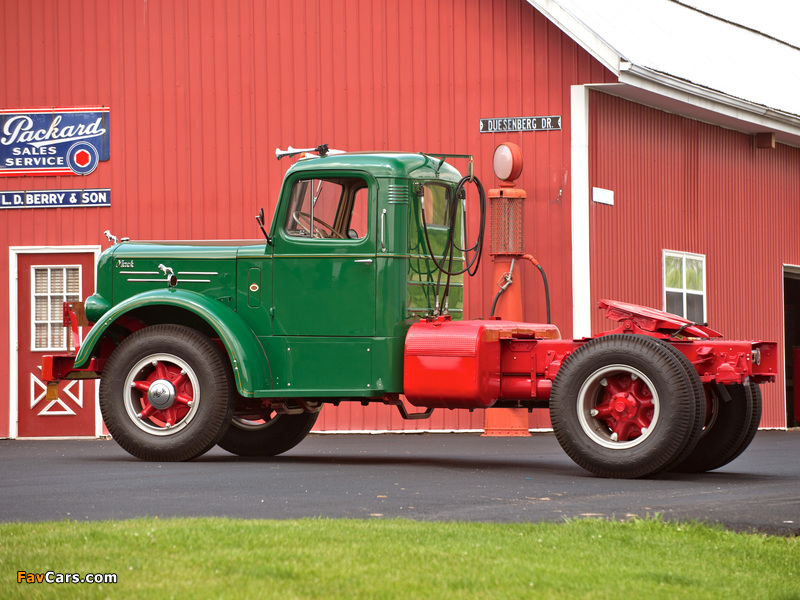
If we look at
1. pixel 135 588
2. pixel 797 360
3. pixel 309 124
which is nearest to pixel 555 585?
pixel 135 588

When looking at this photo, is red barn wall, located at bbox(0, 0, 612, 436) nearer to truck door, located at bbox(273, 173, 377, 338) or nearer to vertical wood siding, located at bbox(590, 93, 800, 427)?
vertical wood siding, located at bbox(590, 93, 800, 427)

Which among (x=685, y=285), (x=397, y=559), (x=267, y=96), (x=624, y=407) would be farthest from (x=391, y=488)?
(x=685, y=285)

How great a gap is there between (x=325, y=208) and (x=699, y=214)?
8134 millimetres

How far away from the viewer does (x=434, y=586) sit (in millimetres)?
5070

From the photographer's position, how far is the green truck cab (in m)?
10.7

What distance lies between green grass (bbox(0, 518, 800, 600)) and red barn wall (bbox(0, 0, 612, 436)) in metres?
9.38

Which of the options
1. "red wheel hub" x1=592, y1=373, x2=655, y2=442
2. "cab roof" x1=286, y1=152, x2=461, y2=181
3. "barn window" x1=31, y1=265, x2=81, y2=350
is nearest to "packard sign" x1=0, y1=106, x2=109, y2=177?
"barn window" x1=31, y1=265, x2=81, y2=350

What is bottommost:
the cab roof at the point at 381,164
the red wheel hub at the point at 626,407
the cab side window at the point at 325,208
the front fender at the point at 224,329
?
the red wheel hub at the point at 626,407

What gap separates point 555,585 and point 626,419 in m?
4.70

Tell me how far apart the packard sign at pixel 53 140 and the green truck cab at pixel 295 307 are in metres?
5.78

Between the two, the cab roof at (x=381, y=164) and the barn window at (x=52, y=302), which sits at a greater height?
the cab roof at (x=381, y=164)

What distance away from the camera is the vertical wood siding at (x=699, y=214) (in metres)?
15.9

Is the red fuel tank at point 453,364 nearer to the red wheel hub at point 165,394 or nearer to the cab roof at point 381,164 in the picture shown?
the cab roof at point 381,164

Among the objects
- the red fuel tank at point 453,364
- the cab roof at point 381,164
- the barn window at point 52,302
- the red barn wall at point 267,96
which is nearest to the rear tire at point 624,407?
the red fuel tank at point 453,364
